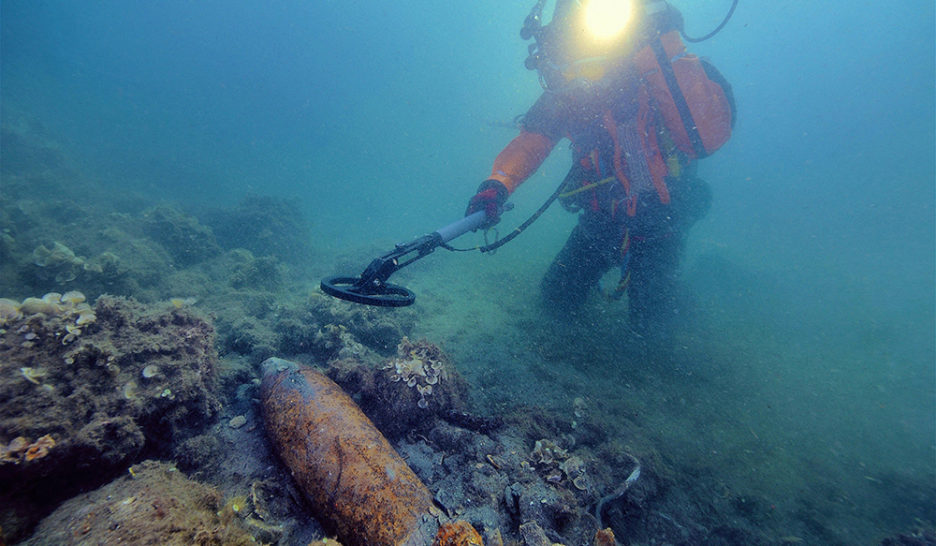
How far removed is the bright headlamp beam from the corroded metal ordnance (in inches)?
246

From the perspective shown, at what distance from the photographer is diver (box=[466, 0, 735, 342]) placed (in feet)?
15.0

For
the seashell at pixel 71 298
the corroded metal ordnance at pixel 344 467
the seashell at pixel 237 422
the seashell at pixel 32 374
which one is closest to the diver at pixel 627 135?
the corroded metal ordnance at pixel 344 467

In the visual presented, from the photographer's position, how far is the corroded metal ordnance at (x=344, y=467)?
1765 millimetres

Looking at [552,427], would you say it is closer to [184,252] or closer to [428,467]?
[428,467]

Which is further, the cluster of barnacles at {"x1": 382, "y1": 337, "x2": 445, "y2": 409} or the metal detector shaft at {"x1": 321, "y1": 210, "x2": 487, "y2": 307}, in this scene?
the cluster of barnacles at {"x1": 382, "y1": 337, "x2": 445, "y2": 409}

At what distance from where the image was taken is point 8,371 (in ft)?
6.31

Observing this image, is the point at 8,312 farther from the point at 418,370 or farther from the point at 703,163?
the point at 703,163

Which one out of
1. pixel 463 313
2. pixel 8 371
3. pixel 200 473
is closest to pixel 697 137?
pixel 463 313

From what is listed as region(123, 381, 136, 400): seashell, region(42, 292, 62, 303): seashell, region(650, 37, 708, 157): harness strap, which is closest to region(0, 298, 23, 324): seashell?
region(42, 292, 62, 303): seashell

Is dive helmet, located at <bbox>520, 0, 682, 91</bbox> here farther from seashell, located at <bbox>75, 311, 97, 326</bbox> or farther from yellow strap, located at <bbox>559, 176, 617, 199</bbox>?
seashell, located at <bbox>75, 311, 97, 326</bbox>

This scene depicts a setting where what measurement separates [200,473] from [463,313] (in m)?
4.99

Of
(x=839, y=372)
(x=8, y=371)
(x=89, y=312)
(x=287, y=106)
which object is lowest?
(x=839, y=372)

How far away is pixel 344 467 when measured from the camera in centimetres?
195

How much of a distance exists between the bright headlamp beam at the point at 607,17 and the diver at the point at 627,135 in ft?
0.05
